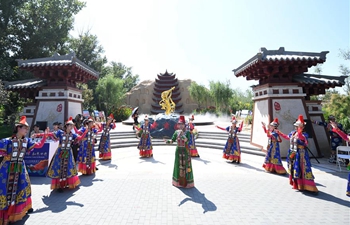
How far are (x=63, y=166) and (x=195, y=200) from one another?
12.0ft

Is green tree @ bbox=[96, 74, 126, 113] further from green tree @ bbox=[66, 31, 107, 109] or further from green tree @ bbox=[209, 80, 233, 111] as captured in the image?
green tree @ bbox=[209, 80, 233, 111]

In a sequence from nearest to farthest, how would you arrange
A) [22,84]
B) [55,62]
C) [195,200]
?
[195,200] < [55,62] < [22,84]

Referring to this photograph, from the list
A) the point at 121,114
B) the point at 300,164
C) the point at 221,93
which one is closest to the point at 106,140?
the point at 300,164

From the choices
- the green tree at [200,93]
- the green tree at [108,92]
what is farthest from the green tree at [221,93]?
the green tree at [108,92]

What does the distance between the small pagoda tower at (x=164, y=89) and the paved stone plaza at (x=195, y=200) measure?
26635 mm

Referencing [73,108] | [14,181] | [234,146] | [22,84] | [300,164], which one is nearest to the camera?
[14,181]

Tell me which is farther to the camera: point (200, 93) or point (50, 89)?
point (200, 93)

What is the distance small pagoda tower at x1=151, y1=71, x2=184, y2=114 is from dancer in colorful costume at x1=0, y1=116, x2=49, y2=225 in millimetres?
28745

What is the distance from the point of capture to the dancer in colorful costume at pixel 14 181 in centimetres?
351

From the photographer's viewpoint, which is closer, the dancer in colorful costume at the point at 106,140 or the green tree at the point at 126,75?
the dancer in colorful costume at the point at 106,140

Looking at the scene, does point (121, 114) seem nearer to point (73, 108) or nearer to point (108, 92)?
Answer: point (108, 92)

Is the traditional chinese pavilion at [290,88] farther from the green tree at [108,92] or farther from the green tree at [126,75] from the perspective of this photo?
the green tree at [126,75]

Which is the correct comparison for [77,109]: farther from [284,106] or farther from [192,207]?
[284,106]

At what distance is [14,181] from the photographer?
144 inches
